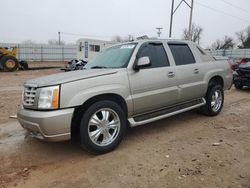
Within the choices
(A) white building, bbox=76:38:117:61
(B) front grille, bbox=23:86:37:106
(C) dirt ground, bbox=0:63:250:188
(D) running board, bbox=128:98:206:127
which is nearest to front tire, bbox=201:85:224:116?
(D) running board, bbox=128:98:206:127

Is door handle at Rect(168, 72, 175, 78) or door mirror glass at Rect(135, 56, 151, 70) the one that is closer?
door mirror glass at Rect(135, 56, 151, 70)

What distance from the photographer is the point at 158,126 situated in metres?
4.94

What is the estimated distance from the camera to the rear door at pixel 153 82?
3.93m

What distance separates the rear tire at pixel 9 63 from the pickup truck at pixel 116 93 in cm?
1646

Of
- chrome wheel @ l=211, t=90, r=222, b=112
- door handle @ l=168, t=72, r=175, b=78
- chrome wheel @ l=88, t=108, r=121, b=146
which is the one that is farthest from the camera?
chrome wheel @ l=211, t=90, r=222, b=112

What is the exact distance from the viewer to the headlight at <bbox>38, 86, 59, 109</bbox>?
315 centimetres

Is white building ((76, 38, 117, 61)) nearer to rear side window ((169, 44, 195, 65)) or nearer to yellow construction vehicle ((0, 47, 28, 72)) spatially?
yellow construction vehicle ((0, 47, 28, 72))

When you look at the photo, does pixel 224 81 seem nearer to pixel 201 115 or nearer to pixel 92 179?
pixel 201 115

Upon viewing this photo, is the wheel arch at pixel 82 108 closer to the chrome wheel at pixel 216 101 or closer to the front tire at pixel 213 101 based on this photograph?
the front tire at pixel 213 101

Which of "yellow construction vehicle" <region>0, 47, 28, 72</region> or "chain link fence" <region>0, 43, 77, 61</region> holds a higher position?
"chain link fence" <region>0, 43, 77, 61</region>

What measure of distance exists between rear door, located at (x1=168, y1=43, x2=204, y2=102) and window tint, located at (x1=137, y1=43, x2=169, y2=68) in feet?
0.97

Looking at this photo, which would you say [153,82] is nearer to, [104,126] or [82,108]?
[104,126]

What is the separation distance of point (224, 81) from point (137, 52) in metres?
2.88

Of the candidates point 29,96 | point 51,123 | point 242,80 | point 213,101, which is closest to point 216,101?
point 213,101
